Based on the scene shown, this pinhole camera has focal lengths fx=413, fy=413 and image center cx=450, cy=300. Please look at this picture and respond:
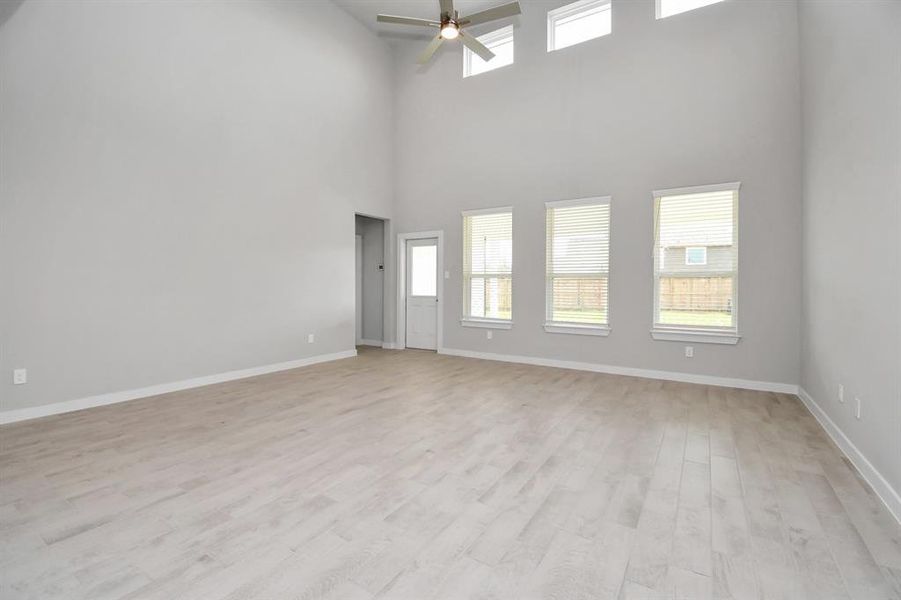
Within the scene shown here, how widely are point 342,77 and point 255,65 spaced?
1.54 m

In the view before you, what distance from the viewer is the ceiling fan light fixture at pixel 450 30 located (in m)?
4.55

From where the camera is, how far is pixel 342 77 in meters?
6.59

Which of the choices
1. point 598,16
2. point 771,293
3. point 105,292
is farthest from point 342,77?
point 771,293

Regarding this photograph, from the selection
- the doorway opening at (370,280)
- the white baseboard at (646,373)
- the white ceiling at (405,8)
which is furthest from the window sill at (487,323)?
the white ceiling at (405,8)

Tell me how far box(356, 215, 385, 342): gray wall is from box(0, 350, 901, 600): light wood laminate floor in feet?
13.6

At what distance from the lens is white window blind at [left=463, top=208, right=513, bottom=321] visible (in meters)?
6.42

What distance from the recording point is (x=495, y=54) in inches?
254

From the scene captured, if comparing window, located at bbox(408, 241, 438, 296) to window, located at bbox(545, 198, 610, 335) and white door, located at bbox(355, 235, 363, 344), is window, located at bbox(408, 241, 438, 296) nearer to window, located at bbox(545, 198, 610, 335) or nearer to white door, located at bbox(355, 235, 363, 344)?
white door, located at bbox(355, 235, 363, 344)

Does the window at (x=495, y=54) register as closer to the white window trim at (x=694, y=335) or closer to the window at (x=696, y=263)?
the window at (x=696, y=263)

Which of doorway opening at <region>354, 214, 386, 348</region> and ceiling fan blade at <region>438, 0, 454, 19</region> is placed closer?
ceiling fan blade at <region>438, 0, 454, 19</region>

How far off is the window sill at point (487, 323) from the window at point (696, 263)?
2.08 m

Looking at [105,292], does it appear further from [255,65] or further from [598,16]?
[598,16]

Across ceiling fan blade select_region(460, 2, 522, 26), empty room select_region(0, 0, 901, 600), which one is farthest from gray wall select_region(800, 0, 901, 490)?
ceiling fan blade select_region(460, 2, 522, 26)

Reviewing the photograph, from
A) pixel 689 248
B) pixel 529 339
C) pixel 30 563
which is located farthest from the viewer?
pixel 529 339
